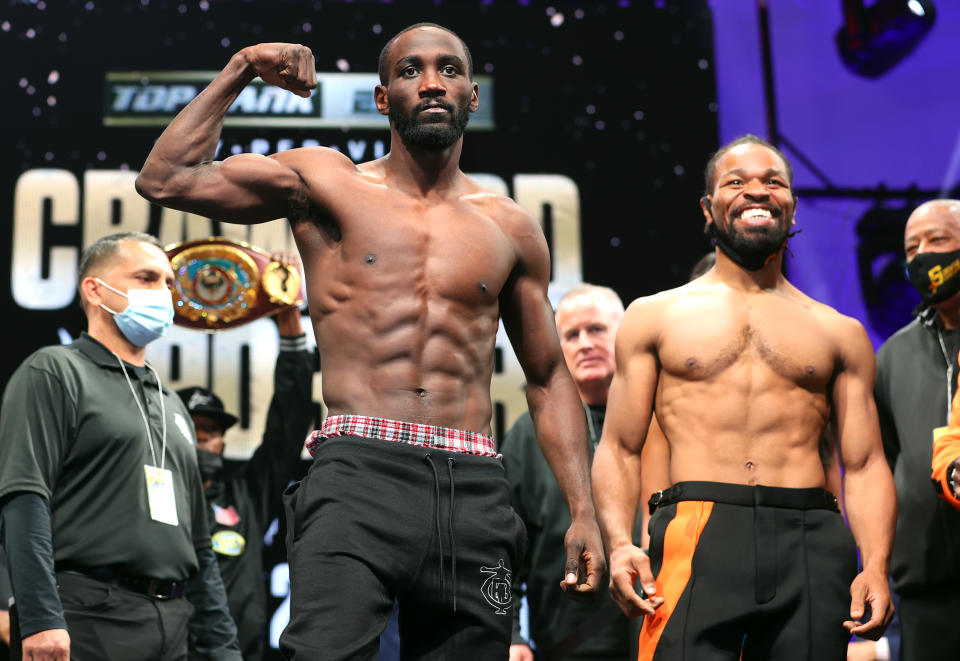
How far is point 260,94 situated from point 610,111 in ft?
5.29

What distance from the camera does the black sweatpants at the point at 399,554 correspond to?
1878 mm

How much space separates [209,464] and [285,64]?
2.48 meters

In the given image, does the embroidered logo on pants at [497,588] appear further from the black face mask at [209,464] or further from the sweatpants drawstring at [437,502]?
the black face mask at [209,464]

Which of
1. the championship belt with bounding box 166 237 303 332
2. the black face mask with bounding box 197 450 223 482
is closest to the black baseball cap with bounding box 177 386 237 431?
the black face mask with bounding box 197 450 223 482

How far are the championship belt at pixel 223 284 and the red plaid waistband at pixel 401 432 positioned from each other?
2487 millimetres

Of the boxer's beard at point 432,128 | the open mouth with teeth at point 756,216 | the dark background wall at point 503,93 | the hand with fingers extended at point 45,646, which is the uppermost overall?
the dark background wall at point 503,93

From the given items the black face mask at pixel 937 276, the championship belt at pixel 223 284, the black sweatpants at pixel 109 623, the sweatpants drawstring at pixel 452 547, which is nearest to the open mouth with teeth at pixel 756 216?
the black face mask at pixel 937 276

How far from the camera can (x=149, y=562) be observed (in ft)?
9.41

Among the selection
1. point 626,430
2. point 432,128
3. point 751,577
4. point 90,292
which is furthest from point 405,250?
point 90,292

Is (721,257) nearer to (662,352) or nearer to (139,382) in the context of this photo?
(662,352)

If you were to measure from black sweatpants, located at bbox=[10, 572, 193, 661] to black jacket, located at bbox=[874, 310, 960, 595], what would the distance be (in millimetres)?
2078

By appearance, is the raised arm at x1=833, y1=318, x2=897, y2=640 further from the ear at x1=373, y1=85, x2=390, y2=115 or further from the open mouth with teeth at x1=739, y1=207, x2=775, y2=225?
the ear at x1=373, y1=85, x2=390, y2=115

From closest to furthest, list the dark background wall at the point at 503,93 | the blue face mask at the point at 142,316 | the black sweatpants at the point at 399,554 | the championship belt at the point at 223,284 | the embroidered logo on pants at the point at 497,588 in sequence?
the black sweatpants at the point at 399,554
the embroidered logo on pants at the point at 497,588
the blue face mask at the point at 142,316
the championship belt at the point at 223,284
the dark background wall at the point at 503,93

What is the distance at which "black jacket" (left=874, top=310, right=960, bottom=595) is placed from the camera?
3180 mm
